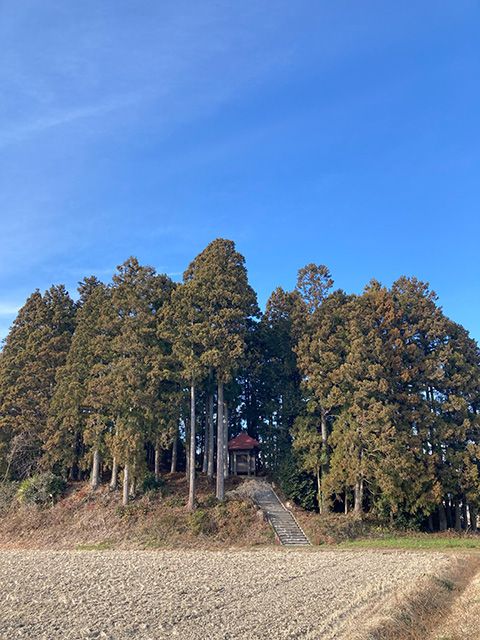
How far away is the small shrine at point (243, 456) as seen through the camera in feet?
109

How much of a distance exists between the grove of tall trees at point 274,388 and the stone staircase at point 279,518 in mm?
1095

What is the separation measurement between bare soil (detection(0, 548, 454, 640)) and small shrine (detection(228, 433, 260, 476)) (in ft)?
41.9

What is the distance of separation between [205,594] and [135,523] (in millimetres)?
13827

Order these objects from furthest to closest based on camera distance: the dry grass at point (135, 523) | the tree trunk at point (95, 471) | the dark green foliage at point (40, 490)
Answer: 1. the tree trunk at point (95, 471)
2. the dark green foliage at point (40, 490)
3. the dry grass at point (135, 523)

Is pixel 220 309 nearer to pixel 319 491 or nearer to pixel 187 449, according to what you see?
pixel 187 449

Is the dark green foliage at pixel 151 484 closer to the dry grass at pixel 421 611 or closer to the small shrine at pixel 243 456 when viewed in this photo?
the small shrine at pixel 243 456

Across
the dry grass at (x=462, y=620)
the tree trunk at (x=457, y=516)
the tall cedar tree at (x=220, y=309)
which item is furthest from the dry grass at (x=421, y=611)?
the tall cedar tree at (x=220, y=309)

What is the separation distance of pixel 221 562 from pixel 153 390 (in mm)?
10492

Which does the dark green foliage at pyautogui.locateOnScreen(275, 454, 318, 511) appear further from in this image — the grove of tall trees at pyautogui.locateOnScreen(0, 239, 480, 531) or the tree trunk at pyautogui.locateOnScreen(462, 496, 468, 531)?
the tree trunk at pyautogui.locateOnScreen(462, 496, 468, 531)

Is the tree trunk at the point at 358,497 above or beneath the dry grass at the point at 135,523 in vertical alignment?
above

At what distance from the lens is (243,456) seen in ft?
110

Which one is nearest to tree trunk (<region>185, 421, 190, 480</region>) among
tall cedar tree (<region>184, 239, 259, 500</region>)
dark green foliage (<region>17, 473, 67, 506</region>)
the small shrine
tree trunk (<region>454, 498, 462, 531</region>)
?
tall cedar tree (<region>184, 239, 259, 500</region>)

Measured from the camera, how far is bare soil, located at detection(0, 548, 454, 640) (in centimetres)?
957

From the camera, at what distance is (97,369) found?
1113 inches
